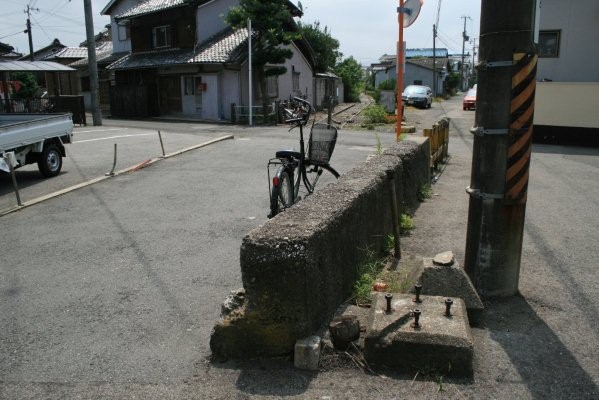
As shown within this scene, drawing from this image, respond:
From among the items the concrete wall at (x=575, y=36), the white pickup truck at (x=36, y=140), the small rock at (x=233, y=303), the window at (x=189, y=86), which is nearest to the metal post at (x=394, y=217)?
the small rock at (x=233, y=303)

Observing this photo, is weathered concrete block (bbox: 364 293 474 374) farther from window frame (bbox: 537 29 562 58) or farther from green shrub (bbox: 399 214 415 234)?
window frame (bbox: 537 29 562 58)

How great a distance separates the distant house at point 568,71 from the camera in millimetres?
15508

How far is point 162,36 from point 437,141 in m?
25.0

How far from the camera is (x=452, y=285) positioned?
392 centimetres

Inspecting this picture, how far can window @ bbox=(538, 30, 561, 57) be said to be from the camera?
18000 millimetres

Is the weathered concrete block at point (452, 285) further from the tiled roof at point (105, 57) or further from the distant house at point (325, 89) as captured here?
the tiled roof at point (105, 57)

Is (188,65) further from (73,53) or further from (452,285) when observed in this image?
(452,285)

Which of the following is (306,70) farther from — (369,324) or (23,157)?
(369,324)

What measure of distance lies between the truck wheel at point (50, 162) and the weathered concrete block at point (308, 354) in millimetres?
9099

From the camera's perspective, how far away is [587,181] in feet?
32.7

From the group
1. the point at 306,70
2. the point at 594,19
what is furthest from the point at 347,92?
the point at 594,19

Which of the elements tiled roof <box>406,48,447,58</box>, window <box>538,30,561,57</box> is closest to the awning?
window <box>538,30,561,57</box>

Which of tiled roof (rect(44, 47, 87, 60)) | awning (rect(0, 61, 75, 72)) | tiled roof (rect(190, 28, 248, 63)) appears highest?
tiled roof (rect(44, 47, 87, 60))

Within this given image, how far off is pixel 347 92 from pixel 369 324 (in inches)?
1820
